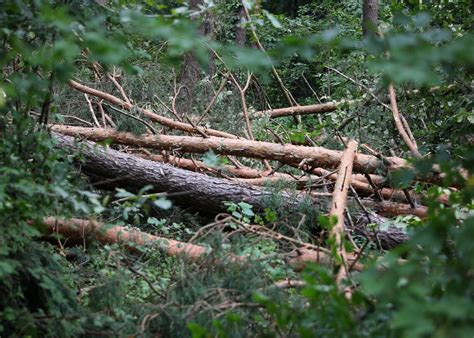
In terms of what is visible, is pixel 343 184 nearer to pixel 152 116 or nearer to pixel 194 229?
pixel 194 229

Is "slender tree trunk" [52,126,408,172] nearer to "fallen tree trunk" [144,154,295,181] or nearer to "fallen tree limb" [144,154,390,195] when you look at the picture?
"fallen tree limb" [144,154,390,195]

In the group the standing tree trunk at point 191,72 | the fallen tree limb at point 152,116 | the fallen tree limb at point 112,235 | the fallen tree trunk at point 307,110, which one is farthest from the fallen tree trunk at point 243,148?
the fallen tree trunk at point 307,110

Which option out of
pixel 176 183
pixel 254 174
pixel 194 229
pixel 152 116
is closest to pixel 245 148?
pixel 254 174

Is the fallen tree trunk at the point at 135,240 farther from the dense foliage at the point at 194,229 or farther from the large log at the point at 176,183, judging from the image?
the large log at the point at 176,183

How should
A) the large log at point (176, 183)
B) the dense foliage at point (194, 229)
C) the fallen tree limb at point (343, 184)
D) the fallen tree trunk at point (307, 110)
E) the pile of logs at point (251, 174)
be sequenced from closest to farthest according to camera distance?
the dense foliage at point (194, 229), the fallen tree limb at point (343, 184), the pile of logs at point (251, 174), the large log at point (176, 183), the fallen tree trunk at point (307, 110)

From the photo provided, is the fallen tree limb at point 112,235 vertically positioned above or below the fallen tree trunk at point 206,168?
above

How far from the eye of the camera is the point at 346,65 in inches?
307

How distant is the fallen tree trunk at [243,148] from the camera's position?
17.7 ft

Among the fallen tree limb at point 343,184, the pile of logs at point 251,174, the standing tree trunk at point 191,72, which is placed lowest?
the standing tree trunk at point 191,72

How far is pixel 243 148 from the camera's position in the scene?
5836 millimetres

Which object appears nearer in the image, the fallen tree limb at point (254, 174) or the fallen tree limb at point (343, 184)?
the fallen tree limb at point (343, 184)

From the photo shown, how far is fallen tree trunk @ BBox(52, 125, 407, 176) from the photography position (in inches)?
213

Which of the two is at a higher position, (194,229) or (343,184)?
(343,184)

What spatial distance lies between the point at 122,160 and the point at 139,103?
156cm
